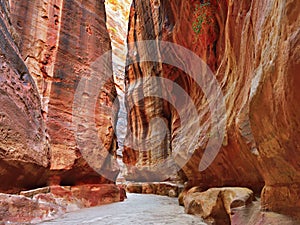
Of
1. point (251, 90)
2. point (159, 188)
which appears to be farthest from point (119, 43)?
point (251, 90)

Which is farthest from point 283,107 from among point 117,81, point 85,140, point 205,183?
point 117,81

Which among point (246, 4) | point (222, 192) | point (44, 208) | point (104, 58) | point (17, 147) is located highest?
point (104, 58)

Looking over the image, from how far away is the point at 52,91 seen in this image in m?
7.10

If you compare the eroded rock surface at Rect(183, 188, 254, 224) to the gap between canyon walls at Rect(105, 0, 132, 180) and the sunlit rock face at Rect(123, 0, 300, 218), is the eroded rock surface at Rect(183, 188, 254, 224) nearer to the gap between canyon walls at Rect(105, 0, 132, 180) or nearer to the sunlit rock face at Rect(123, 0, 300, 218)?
the sunlit rock face at Rect(123, 0, 300, 218)

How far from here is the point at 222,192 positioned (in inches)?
143

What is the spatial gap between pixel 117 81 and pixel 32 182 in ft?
93.3

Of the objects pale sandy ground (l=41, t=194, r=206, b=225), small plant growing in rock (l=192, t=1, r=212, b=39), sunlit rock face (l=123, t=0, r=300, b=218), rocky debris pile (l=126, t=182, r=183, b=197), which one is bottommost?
rocky debris pile (l=126, t=182, r=183, b=197)

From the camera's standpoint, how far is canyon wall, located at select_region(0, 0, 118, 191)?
14.5ft

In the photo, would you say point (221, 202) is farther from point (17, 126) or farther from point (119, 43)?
point (119, 43)

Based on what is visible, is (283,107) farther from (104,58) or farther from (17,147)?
(104,58)

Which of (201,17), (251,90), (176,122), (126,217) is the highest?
Answer: (201,17)

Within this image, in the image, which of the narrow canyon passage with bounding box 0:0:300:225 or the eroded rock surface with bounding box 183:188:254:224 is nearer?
the narrow canyon passage with bounding box 0:0:300:225

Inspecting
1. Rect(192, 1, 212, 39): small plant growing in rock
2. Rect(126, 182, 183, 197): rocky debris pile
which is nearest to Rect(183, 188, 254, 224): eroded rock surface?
Rect(192, 1, 212, 39): small plant growing in rock

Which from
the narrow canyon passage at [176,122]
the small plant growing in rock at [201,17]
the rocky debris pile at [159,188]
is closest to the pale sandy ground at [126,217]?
the narrow canyon passage at [176,122]
